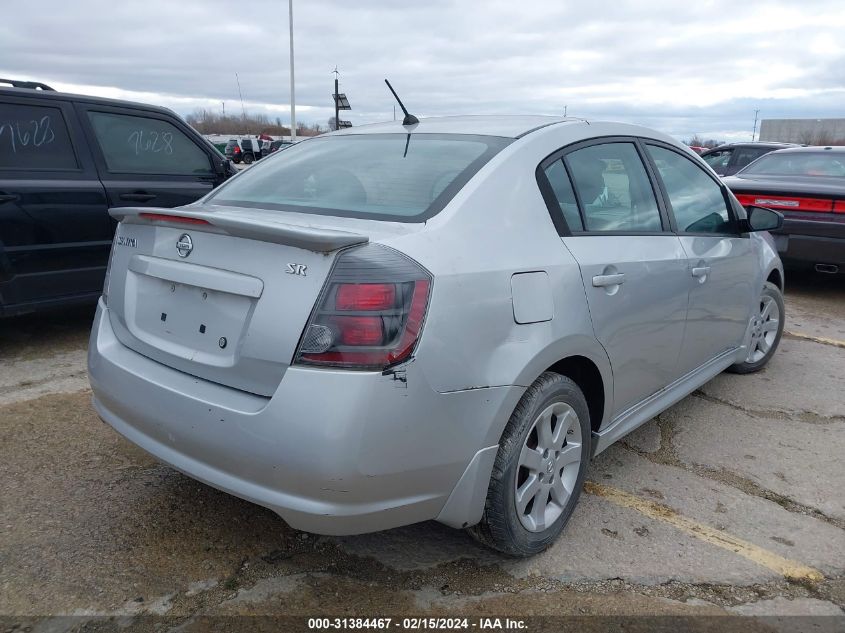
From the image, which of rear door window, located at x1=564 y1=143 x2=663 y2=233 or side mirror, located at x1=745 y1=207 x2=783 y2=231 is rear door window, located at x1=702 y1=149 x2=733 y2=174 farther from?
rear door window, located at x1=564 y1=143 x2=663 y2=233

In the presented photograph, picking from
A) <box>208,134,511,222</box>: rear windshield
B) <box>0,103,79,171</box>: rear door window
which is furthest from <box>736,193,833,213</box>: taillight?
<box>0,103,79,171</box>: rear door window

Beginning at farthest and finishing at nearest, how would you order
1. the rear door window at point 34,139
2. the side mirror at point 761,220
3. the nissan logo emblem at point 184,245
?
the rear door window at point 34,139
the side mirror at point 761,220
the nissan logo emblem at point 184,245

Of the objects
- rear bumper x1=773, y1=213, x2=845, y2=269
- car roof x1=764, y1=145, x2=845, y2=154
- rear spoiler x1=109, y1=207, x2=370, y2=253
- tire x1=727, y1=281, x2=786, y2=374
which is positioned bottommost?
tire x1=727, y1=281, x2=786, y2=374

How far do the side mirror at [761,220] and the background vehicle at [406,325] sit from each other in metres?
0.97

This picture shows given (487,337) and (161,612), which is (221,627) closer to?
(161,612)

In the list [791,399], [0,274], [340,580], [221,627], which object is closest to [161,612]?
[221,627]

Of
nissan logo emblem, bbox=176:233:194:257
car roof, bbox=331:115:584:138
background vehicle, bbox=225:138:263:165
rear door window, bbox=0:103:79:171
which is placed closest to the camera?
nissan logo emblem, bbox=176:233:194:257

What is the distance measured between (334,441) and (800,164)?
24.6 ft

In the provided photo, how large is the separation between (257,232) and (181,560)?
1.23 meters

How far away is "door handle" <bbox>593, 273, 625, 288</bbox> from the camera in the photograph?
256 centimetres

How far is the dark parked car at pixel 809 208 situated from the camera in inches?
250

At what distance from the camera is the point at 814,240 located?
644 centimetres

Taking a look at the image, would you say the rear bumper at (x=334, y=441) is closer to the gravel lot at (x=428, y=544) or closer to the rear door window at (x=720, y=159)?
the gravel lot at (x=428, y=544)

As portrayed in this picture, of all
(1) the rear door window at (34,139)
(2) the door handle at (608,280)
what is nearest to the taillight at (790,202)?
(2) the door handle at (608,280)
